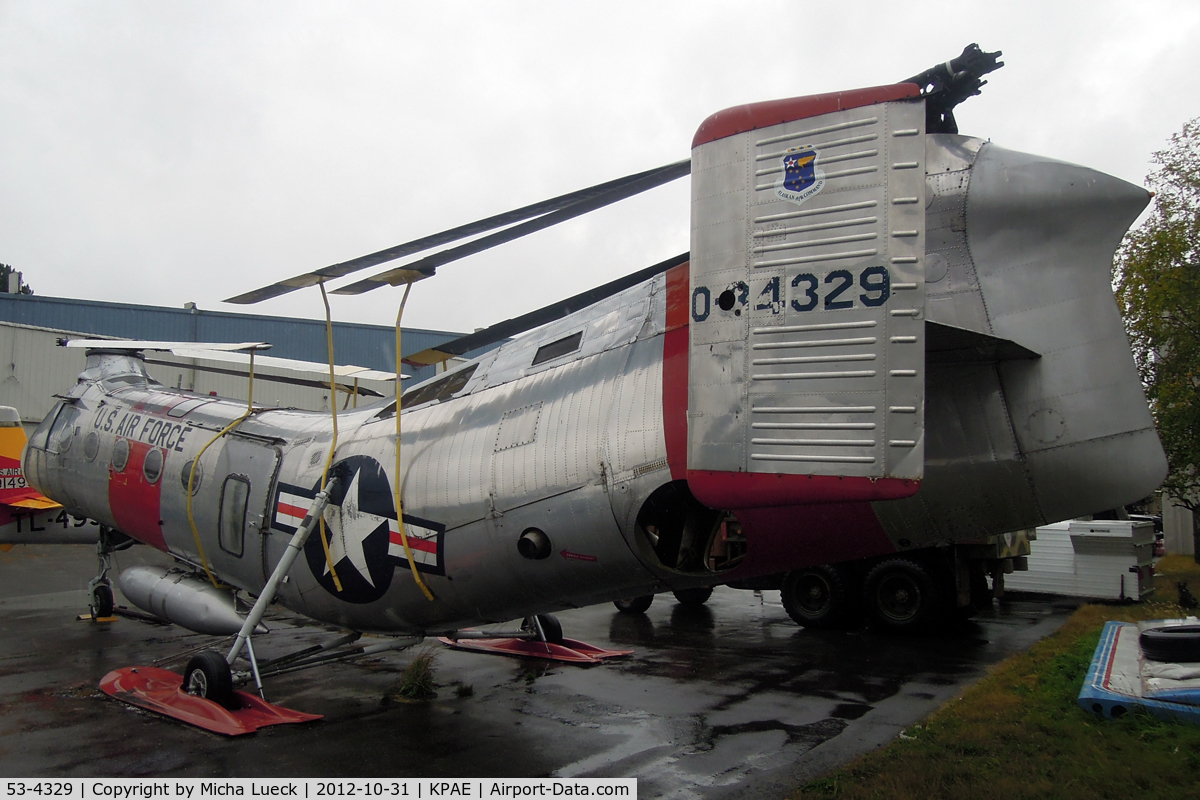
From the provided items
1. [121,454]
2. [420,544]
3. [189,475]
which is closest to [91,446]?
[121,454]

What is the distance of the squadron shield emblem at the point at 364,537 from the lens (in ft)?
19.1

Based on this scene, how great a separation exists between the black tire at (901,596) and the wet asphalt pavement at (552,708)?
30 centimetres

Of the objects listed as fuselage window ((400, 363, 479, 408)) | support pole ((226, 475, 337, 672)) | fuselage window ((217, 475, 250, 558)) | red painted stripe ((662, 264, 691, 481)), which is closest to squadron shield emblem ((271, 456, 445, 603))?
support pole ((226, 475, 337, 672))

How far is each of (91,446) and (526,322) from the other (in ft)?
20.5

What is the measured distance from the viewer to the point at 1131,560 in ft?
41.0

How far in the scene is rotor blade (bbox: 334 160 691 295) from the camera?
5.01 meters

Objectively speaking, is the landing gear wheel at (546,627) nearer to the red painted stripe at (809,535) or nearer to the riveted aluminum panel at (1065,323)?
the red painted stripe at (809,535)

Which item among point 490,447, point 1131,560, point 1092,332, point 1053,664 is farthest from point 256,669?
point 1131,560

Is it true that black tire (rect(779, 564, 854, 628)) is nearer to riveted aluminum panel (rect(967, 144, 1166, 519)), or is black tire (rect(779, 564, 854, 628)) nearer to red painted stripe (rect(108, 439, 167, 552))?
riveted aluminum panel (rect(967, 144, 1166, 519))

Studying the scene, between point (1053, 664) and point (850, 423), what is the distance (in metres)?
6.20

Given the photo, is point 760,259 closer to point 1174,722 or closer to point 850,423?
point 850,423

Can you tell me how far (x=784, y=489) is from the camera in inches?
141

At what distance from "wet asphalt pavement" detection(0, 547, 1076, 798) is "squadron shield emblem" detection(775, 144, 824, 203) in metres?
3.72

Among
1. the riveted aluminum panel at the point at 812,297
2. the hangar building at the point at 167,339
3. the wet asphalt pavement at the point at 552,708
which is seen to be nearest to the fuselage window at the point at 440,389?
the wet asphalt pavement at the point at 552,708
